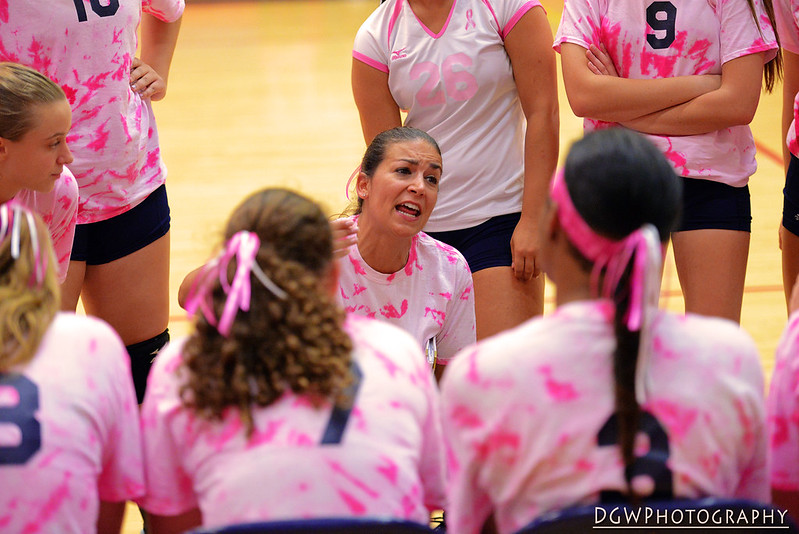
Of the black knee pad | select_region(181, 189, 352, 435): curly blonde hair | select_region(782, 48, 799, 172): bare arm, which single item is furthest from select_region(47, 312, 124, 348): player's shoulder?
select_region(782, 48, 799, 172): bare arm

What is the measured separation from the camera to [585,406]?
1258 millimetres

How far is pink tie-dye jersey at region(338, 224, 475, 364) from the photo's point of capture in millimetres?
2400

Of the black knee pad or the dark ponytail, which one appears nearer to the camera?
the dark ponytail

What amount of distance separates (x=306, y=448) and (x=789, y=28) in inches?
80.2

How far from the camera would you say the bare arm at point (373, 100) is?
2641mm

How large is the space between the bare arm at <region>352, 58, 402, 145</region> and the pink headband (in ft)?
4.49

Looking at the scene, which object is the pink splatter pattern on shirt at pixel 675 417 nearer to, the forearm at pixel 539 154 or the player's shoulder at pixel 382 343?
the player's shoulder at pixel 382 343

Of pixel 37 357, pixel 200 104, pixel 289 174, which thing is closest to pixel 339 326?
pixel 37 357

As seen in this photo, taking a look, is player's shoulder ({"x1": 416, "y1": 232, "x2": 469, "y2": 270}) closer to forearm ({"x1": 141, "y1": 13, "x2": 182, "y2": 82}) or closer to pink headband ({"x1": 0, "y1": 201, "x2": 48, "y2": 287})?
forearm ({"x1": 141, "y1": 13, "x2": 182, "y2": 82})

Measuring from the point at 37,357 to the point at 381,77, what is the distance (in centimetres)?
154

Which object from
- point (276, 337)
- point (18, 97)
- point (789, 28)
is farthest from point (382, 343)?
point (789, 28)

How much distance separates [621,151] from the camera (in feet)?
4.40

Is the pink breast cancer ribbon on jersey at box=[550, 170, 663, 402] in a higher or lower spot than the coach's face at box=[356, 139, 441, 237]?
higher

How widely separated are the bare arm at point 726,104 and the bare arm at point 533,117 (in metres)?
0.33
